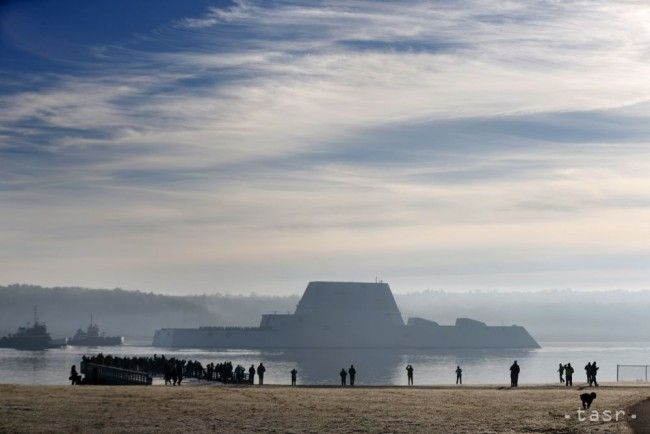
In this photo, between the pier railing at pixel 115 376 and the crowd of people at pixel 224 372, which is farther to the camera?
the pier railing at pixel 115 376

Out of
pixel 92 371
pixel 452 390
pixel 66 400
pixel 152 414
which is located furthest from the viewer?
pixel 92 371

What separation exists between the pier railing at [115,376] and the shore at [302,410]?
9.45 metres

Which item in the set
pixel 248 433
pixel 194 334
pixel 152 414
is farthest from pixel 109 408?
pixel 194 334

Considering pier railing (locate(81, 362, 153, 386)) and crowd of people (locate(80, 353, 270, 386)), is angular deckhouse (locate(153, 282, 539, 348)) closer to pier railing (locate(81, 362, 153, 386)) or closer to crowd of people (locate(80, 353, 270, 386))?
crowd of people (locate(80, 353, 270, 386))

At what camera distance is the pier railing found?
136ft

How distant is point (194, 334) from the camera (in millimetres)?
185625

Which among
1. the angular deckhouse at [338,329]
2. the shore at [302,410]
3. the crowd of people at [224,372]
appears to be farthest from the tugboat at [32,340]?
the shore at [302,410]

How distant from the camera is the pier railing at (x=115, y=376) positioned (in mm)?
41344

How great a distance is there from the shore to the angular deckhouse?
142 meters

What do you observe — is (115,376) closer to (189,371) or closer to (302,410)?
(189,371)

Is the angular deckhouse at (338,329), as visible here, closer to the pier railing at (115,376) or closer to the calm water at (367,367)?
the calm water at (367,367)

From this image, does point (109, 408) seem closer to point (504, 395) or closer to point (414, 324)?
point (504, 395)

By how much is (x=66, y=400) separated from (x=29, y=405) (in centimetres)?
166

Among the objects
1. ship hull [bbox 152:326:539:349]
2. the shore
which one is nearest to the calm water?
ship hull [bbox 152:326:539:349]
